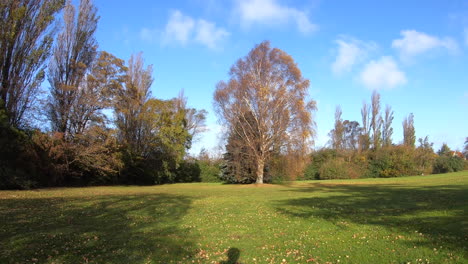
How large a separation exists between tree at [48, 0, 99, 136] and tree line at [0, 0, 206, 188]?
94 millimetres

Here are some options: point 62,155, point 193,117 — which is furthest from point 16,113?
point 193,117

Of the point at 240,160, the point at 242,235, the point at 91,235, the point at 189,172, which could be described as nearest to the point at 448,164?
the point at 240,160

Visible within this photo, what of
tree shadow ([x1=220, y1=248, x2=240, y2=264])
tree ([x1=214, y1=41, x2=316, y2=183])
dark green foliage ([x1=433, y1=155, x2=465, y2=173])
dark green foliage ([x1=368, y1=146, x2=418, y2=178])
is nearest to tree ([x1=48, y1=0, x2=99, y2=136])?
tree ([x1=214, y1=41, x2=316, y2=183])

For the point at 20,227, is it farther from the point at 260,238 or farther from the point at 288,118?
the point at 288,118

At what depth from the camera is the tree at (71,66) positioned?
107 feet

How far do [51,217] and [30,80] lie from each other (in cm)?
2366

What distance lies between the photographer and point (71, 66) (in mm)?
33656

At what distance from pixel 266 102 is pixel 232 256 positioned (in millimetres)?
30804

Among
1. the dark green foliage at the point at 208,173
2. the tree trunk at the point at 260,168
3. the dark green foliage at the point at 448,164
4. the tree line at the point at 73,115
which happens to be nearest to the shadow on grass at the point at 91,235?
the tree line at the point at 73,115

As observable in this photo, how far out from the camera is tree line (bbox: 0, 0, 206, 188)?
1067 inches

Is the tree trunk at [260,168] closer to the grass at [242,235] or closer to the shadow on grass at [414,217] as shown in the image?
the shadow on grass at [414,217]

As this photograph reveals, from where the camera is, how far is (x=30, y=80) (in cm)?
3017

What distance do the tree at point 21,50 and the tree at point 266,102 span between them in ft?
62.7

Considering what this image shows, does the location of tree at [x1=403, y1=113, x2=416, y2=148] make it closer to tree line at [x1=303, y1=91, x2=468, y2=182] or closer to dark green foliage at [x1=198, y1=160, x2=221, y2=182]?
tree line at [x1=303, y1=91, x2=468, y2=182]
